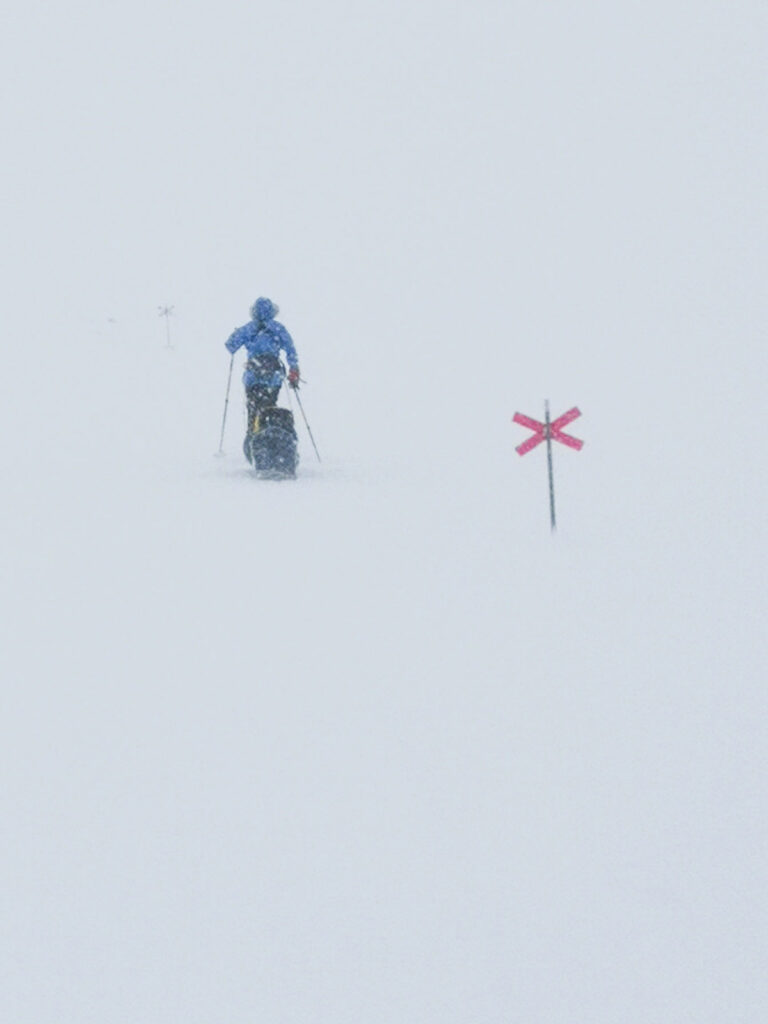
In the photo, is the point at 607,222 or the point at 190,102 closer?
the point at 607,222

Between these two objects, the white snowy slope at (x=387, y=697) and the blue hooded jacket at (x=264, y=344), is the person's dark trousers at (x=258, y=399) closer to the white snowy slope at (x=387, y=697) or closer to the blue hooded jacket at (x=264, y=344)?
the blue hooded jacket at (x=264, y=344)

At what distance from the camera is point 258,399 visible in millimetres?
12336

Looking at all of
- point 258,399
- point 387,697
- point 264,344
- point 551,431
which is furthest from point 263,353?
point 387,697

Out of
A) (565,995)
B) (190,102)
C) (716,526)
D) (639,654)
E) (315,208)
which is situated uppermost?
(190,102)

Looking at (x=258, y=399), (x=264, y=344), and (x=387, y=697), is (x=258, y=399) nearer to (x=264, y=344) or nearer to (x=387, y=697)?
(x=264, y=344)

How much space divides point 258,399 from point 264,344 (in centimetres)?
65

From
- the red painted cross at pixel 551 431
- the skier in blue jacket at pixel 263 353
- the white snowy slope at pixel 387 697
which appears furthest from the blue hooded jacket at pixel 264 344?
the red painted cross at pixel 551 431

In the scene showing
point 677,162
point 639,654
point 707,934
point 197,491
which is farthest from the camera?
point 677,162

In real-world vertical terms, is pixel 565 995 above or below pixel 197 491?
below

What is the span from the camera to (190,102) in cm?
7962

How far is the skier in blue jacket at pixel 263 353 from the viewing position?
12375 millimetres

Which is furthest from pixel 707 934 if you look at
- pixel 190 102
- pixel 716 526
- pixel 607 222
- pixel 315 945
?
pixel 190 102

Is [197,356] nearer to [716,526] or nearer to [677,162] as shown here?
[716,526]

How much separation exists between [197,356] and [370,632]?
75.7 feet
